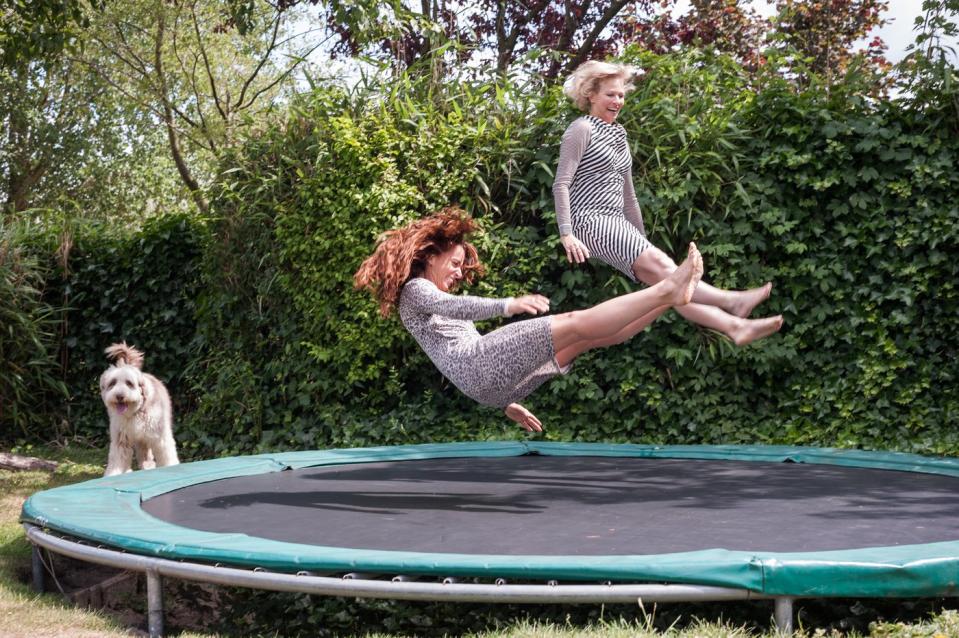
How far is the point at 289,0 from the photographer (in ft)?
32.9

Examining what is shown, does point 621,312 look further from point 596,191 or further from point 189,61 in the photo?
point 189,61

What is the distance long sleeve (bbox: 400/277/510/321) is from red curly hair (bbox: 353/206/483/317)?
46 mm

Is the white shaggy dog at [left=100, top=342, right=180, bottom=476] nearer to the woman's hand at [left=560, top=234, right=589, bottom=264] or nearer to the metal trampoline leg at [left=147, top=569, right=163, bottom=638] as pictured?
the metal trampoline leg at [left=147, top=569, right=163, bottom=638]

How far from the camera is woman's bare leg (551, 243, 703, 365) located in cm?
248

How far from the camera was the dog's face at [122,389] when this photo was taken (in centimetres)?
383

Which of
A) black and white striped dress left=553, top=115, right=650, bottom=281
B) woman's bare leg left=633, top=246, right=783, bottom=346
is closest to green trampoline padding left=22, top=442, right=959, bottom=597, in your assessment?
woman's bare leg left=633, top=246, right=783, bottom=346

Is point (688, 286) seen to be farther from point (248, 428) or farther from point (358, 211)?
point (248, 428)

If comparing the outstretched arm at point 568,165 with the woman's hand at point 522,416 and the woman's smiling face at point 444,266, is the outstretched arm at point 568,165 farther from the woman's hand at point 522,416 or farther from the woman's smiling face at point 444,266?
the woman's hand at point 522,416

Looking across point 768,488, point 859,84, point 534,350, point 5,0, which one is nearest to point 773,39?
point 859,84

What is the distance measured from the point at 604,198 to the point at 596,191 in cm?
4

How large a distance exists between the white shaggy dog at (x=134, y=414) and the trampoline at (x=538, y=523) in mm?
363

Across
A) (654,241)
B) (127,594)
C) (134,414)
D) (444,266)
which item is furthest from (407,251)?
(654,241)

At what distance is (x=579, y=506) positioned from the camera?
2.87 m

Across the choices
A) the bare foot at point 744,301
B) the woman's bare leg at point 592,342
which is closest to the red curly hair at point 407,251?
the woman's bare leg at point 592,342
